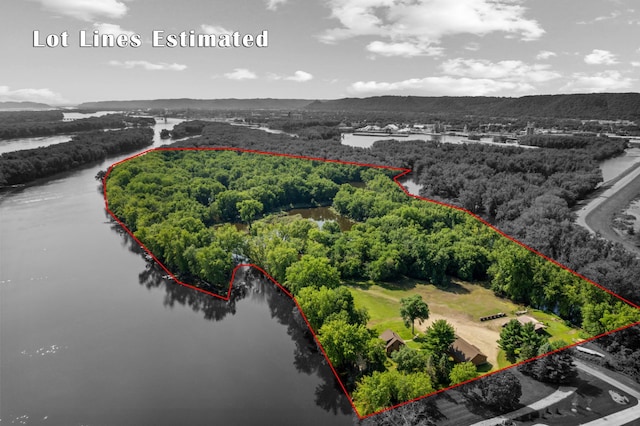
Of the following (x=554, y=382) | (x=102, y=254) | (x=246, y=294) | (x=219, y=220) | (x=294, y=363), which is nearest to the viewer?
(x=554, y=382)

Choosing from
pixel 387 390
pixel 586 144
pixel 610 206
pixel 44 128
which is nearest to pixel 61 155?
pixel 44 128

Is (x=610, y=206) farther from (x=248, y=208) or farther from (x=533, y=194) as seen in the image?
(x=248, y=208)

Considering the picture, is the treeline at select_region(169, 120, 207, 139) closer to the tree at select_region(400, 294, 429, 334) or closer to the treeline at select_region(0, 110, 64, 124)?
the treeline at select_region(0, 110, 64, 124)

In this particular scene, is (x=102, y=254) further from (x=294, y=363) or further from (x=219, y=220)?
(x=294, y=363)

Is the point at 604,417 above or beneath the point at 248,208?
beneath

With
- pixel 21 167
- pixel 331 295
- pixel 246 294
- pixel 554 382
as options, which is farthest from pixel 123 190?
pixel 554 382
